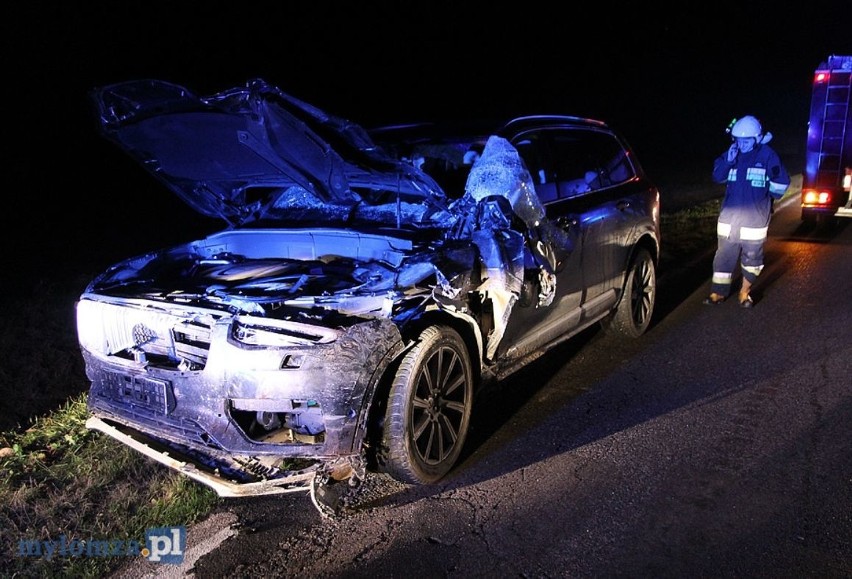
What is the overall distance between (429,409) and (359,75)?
29436 mm

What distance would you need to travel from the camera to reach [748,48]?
208 ft

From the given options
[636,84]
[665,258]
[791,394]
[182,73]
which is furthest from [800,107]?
[791,394]

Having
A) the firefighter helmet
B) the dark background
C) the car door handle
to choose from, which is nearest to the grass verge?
the dark background

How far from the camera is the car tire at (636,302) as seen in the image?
5.73 metres

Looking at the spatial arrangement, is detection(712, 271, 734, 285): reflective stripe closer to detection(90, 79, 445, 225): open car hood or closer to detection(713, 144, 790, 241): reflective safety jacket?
detection(713, 144, 790, 241): reflective safety jacket

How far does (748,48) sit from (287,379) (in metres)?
70.6

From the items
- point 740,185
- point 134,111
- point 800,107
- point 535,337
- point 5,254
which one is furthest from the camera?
point 800,107

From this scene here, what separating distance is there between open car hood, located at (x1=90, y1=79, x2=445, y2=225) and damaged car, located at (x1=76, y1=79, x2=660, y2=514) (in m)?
0.01

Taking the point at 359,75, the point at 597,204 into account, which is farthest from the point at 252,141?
the point at 359,75

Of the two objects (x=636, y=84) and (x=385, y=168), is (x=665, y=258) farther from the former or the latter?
(x=636, y=84)

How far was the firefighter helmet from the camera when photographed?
251 inches

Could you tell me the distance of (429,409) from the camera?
3635mm

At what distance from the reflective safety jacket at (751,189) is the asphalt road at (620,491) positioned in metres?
1.44

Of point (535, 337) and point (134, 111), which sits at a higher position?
point (134, 111)
